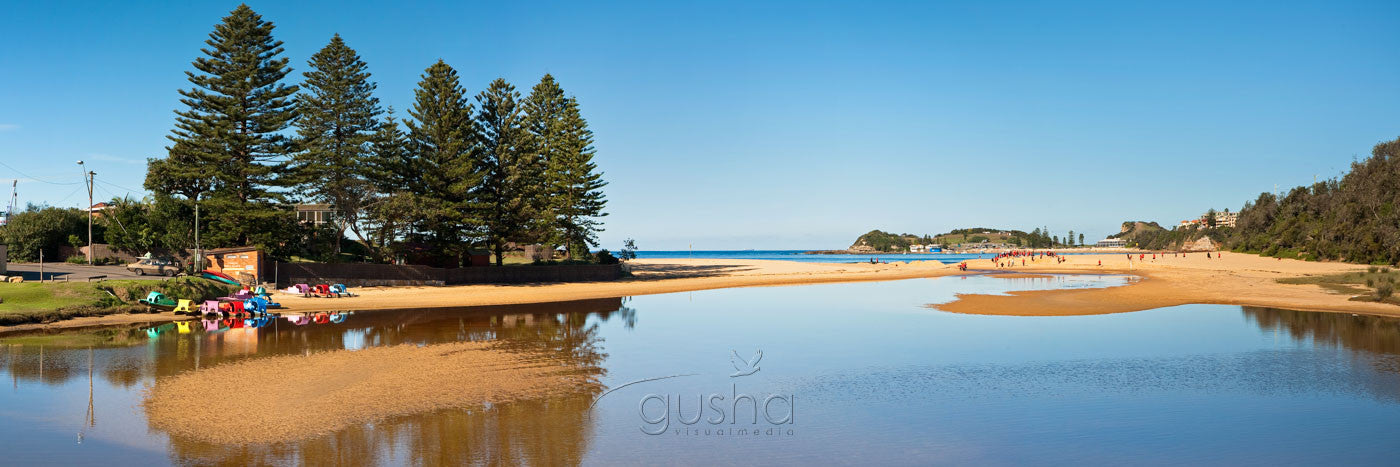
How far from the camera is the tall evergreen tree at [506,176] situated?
45.2m

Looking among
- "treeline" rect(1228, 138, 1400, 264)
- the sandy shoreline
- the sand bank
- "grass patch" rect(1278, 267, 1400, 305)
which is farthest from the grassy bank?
"treeline" rect(1228, 138, 1400, 264)

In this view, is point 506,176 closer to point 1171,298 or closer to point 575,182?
point 575,182

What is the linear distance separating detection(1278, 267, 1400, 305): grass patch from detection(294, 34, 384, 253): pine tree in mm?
50889

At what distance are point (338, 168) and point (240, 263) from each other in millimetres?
8901

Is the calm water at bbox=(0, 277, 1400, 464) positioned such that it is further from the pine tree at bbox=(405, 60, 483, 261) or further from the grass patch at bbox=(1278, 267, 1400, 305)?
the pine tree at bbox=(405, 60, 483, 261)

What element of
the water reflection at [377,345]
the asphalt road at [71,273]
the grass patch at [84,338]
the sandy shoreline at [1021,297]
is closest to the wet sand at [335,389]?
the water reflection at [377,345]

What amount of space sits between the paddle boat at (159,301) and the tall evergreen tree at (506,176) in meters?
18.0

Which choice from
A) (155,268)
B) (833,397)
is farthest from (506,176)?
(833,397)

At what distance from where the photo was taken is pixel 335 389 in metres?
13.7

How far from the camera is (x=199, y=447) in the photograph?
9680 mm

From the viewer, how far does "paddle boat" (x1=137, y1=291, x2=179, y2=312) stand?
1065 inches

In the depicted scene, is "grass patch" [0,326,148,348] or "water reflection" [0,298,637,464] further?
"grass patch" [0,326,148,348]

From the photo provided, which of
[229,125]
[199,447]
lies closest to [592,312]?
[199,447]

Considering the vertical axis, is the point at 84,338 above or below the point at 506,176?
below
